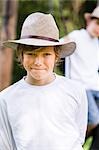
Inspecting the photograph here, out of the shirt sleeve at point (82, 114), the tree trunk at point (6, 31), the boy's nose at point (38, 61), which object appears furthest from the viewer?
the tree trunk at point (6, 31)

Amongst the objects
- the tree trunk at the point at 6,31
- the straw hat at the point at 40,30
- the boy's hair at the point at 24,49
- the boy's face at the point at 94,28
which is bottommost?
the tree trunk at the point at 6,31

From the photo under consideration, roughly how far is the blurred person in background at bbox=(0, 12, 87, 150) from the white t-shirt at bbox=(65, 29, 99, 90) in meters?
2.49

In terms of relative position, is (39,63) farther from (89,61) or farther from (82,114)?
(89,61)

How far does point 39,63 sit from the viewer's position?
321 centimetres

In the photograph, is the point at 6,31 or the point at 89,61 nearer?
the point at 89,61

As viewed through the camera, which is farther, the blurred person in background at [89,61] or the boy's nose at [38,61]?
the blurred person in background at [89,61]

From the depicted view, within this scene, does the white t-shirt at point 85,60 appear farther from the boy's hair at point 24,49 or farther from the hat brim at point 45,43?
the boy's hair at point 24,49

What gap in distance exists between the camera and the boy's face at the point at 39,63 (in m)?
3.22

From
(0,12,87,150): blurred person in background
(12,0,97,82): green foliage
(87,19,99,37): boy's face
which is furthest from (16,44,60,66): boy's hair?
(12,0,97,82): green foliage

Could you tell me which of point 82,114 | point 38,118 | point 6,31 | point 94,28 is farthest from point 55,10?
point 38,118

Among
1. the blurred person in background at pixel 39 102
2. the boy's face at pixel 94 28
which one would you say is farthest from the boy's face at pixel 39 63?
the boy's face at pixel 94 28

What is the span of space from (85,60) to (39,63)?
2.74m

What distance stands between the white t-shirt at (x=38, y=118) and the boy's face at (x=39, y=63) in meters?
0.07

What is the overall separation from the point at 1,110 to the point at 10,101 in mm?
69
